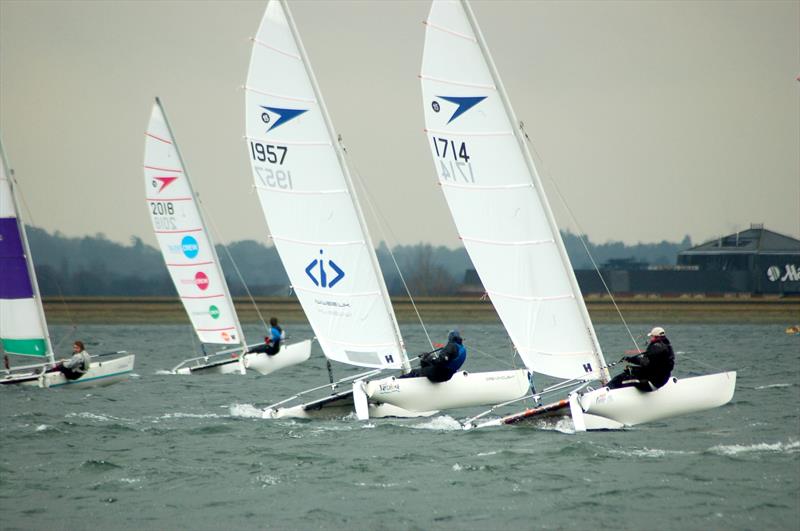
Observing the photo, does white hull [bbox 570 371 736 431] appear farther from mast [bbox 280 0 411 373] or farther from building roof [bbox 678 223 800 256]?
building roof [bbox 678 223 800 256]

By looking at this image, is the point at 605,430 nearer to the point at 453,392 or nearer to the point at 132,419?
the point at 453,392

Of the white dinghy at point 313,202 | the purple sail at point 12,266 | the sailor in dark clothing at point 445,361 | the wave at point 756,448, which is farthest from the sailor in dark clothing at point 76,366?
the wave at point 756,448

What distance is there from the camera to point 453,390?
15.6 m

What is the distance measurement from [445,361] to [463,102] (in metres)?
3.51

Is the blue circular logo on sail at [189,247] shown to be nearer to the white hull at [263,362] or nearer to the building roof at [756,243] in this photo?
the white hull at [263,362]

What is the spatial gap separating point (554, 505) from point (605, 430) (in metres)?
3.73

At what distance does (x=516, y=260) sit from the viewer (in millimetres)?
15055

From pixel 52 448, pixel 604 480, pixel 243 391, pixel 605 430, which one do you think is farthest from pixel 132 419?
pixel 604 480

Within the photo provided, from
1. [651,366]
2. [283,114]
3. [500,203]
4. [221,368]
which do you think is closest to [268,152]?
[283,114]

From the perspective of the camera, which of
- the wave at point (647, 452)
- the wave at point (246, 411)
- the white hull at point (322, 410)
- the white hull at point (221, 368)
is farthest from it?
the white hull at point (221, 368)

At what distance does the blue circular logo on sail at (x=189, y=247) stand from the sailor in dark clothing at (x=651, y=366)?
15.1m

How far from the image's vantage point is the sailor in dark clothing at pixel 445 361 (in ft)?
50.3

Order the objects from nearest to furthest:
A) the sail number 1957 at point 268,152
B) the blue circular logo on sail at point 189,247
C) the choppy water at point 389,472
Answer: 1. the choppy water at point 389,472
2. the sail number 1957 at point 268,152
3. the blue circular logo on sail at point 189,247

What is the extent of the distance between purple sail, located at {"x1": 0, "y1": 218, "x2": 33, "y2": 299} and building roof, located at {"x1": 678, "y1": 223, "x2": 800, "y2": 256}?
36528 millimetres
